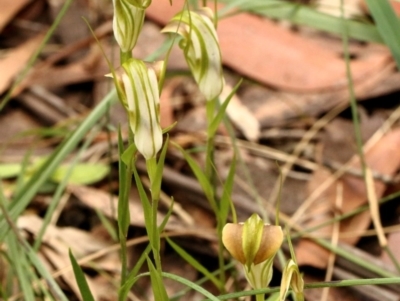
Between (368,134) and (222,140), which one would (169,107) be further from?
(368,134)

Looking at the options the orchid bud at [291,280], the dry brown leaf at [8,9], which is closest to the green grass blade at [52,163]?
the orchid bud at [291,280]

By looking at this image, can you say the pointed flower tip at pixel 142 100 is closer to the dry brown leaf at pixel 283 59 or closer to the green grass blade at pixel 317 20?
the green grass blade at pixel 317 20

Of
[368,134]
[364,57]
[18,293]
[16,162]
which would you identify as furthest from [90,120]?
[364,57]

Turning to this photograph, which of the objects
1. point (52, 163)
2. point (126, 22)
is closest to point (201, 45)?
point (126, 22)

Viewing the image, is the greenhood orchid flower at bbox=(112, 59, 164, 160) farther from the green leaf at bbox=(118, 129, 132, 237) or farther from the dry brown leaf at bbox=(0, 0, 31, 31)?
the dry brown leaf at bbox=(0, 0, 31, 31)

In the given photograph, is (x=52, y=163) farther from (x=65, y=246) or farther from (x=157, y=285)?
(x=157, y=285)

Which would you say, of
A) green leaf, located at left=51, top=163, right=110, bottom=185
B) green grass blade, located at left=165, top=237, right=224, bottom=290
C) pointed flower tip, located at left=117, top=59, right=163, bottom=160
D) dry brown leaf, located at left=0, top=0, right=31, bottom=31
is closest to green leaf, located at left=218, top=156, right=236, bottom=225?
green grass blade, located at left=165, top=237, right=224, bottom=290
